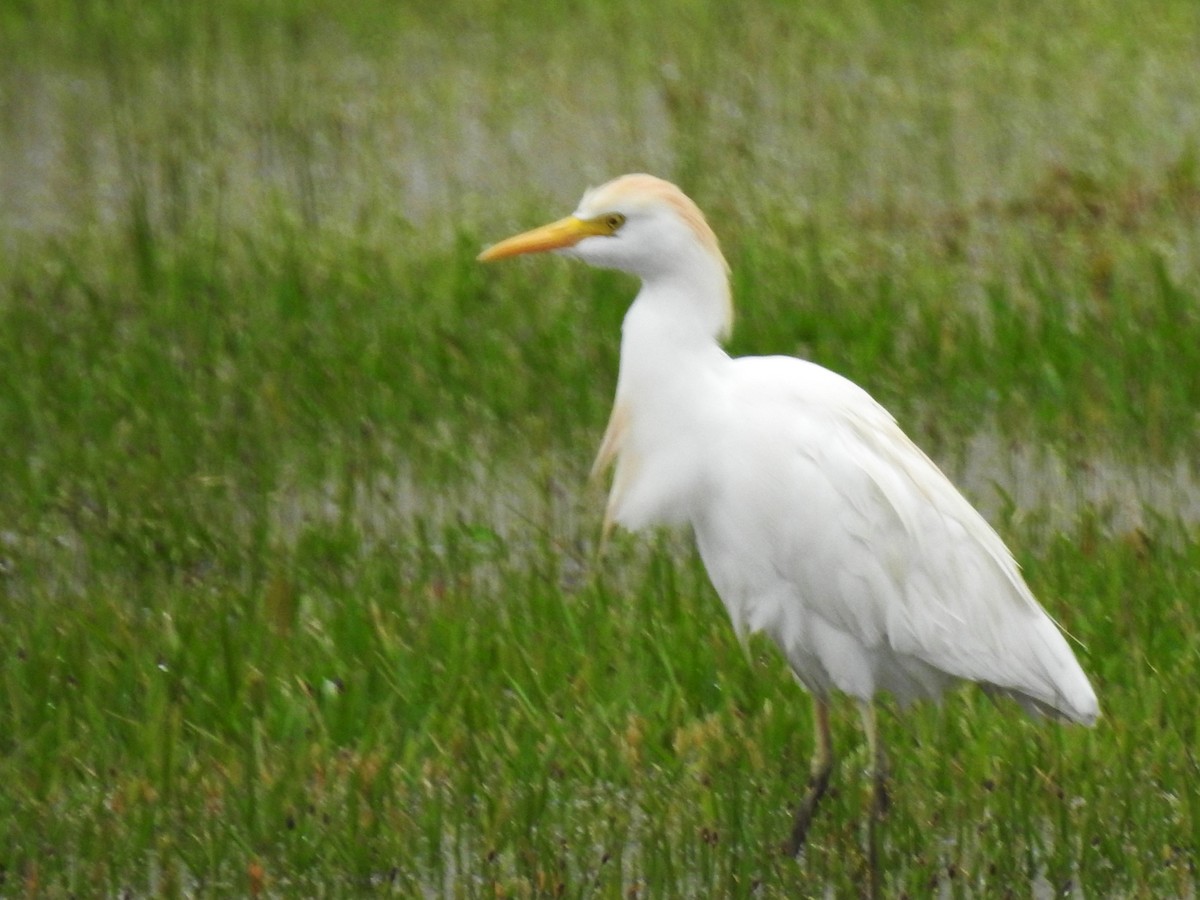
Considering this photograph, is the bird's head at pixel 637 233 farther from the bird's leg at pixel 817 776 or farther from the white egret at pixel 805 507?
the bird's leg at pixel 817 776

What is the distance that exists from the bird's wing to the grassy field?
0.79 feet

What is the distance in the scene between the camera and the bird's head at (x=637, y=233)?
4.11 m

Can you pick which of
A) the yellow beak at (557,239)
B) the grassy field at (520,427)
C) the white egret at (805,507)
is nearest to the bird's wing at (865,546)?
the white egret at (805,507)

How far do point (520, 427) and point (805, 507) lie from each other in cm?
239

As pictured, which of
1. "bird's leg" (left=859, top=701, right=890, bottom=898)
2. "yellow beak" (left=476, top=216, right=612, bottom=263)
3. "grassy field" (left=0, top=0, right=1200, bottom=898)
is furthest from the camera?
"yellow beak" (left=476, top=216, right=612, bottom=263)

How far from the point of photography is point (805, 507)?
160 inches

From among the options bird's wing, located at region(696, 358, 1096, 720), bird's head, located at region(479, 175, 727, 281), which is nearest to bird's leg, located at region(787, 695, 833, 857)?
bird's wing, located at region(696, 358, 1096, 720)

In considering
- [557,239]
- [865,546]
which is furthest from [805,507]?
[557,239]

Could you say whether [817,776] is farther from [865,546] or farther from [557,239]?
[557,239]

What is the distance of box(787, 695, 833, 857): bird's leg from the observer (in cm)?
411

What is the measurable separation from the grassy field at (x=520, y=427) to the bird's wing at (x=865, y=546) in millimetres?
240

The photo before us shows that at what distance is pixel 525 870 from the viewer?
3908 mm

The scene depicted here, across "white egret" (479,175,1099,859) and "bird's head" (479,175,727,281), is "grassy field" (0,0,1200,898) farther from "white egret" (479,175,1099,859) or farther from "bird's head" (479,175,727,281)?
"bird's head" (479,175,727,281)

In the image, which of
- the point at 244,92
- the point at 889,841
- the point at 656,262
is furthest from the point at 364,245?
the point at 889,841
